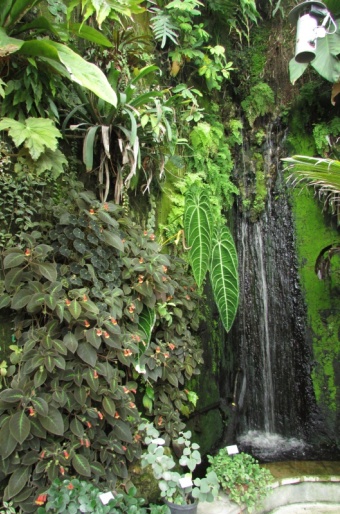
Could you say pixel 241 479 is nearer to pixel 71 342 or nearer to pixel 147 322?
pixel 147 322

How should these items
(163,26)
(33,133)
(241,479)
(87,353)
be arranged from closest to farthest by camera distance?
(87,353) → (33,133) → (241,479) → (163,26)

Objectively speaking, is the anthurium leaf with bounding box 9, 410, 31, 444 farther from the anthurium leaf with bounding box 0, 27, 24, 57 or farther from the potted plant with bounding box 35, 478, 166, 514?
the anthurium leaf with bounding box 0, 27, 24, 57

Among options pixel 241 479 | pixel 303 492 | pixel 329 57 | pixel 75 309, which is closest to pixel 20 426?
pixel 75 309

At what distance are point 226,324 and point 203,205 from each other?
31.9 inches

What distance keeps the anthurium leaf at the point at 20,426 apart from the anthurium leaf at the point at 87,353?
0.34m

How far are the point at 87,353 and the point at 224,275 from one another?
3.91 feet

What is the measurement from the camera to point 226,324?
8.54 feet

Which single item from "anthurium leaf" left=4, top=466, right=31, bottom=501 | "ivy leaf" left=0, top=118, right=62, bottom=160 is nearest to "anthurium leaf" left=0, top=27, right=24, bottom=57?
"ivy leaf" left=0, top=118, right=62, bottom=160

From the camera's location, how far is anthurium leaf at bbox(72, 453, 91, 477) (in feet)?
5.80

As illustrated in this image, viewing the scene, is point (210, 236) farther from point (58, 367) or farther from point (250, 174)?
point (250, 174)

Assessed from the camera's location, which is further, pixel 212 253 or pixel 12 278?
pixel 212 253

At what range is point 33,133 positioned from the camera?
1.99 meters

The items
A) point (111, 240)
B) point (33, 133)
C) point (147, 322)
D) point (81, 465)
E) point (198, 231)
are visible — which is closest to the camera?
point (81, 465)

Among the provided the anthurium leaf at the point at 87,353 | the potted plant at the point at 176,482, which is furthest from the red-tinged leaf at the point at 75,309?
the potted plant at the point at 176,482
